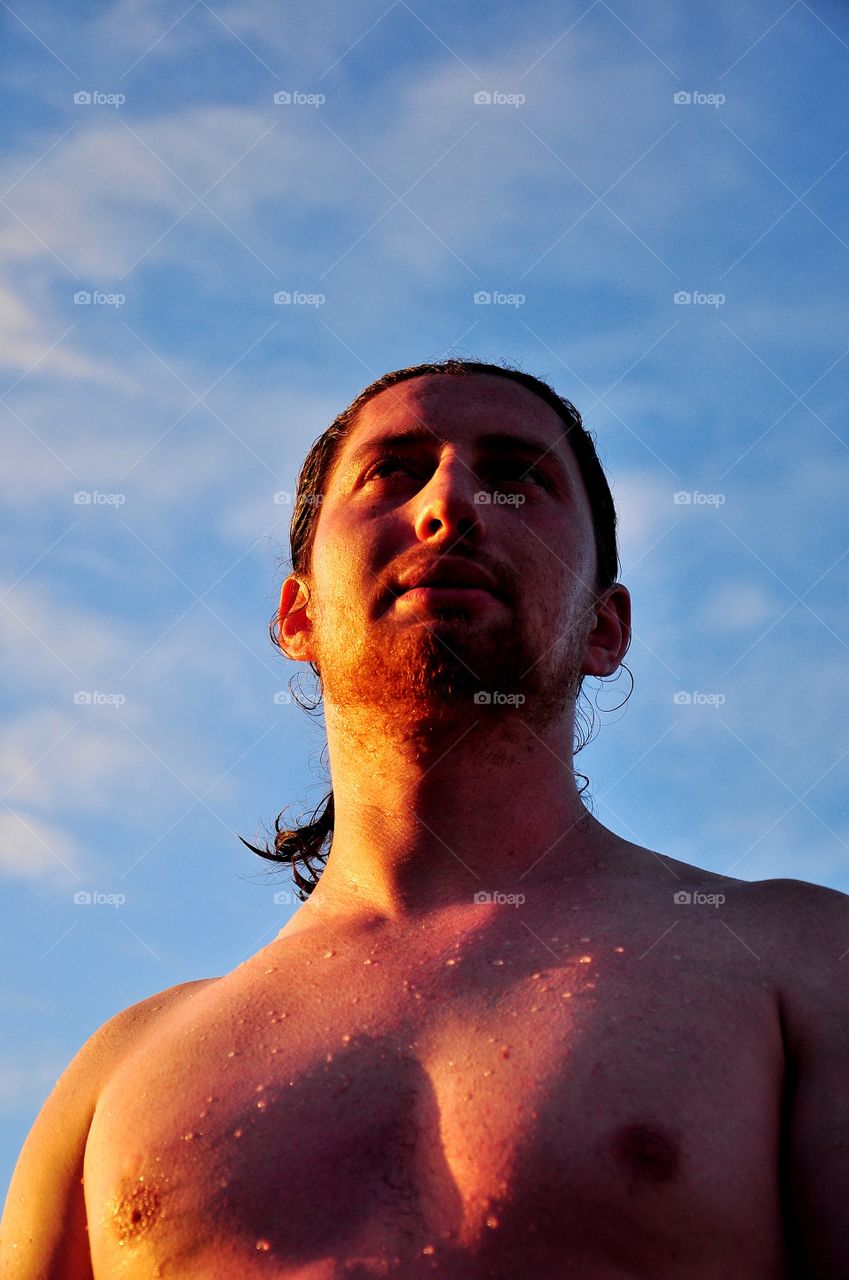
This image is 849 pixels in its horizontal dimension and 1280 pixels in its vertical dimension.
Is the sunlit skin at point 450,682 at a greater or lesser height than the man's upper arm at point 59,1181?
greater

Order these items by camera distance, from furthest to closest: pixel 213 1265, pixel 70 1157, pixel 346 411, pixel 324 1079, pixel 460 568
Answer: pixel 346 411 < pixel 460 568 < pixel 70 1157 < pixel 324 1079 < pixel 213 1265

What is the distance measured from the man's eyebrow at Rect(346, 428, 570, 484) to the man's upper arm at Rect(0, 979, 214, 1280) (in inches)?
63.0

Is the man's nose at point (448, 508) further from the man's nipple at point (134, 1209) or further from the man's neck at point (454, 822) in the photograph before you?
the man's nipple at point (134, 1209)

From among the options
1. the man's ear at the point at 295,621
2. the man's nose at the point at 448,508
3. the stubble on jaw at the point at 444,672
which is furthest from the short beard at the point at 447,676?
the man's ear at the point at 295,621

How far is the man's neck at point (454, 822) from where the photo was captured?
280 centimetres

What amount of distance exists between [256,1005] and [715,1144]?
992 mm

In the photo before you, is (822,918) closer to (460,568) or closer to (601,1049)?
(601,1049)

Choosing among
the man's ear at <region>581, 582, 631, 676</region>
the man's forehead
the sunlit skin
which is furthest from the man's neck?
the man's forehead

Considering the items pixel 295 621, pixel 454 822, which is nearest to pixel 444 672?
pixel 454 822

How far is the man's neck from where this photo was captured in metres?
2.80

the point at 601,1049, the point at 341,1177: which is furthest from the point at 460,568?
the point at 341,1177

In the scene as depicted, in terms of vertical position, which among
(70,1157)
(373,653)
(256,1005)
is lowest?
(70,1157)

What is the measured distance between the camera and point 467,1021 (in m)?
2.30

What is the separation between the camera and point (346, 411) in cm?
380
